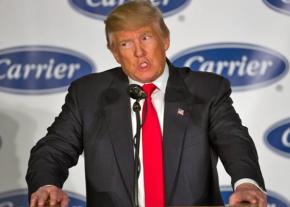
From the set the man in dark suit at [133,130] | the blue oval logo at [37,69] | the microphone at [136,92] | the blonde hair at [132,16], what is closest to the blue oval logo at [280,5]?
the blue oval logo at [37,69]

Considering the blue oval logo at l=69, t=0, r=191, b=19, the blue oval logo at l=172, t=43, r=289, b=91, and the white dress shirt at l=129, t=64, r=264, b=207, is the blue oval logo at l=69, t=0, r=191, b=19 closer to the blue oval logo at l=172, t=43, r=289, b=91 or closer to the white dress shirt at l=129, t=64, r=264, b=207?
the blue oval logo at l=172, t=43, r=289, b=91

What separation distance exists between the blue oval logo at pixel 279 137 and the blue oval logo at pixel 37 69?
1.10 metres

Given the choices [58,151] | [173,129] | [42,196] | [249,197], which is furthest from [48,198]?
[249,197]

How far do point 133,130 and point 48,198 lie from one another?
478mm

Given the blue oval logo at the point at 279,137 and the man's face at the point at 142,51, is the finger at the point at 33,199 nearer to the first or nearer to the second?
the man's face at the point at 142,51

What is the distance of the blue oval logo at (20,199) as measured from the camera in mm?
3938

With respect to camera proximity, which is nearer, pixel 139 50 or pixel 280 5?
pixel 139 50

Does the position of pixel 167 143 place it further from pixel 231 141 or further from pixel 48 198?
pixel 48 198

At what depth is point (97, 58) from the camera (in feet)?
12.7

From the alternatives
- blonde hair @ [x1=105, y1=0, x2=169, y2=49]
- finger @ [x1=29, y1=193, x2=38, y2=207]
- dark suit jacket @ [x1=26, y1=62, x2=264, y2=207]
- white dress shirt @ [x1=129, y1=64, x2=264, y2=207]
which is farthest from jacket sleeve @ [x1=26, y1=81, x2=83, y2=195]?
blonde hair @ [x1=105, y1=0, x2=169, y2=49]

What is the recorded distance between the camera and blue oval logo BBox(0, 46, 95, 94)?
3.88m

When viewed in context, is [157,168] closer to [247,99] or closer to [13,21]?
[247,99]

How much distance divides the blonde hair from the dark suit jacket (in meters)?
0.24

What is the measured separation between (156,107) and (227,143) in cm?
33
